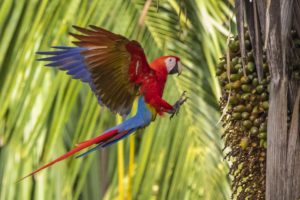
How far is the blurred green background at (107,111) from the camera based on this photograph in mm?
2283

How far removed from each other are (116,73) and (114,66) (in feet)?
0.05

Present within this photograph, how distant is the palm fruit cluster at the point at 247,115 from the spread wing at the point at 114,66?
0.22 meters

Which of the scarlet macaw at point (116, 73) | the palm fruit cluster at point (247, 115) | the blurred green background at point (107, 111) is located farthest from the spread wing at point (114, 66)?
the blurred green background at point (107, 111)

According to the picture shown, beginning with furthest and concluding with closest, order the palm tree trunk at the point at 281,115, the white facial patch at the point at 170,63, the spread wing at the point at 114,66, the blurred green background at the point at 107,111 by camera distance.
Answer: the blurred green background at the point at 107,111
the white facial patch at the point at 170,63
the spread wing at the point at 114,66
the palm tree trunk at the point at 281,115

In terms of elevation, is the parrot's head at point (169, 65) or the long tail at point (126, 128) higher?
the parrot's head at point (169, 65)

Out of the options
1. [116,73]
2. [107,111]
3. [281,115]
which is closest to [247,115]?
[281,115]

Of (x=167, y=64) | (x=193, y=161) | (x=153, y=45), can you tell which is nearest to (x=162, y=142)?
(x=193, y=161)

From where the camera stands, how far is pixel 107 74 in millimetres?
1520

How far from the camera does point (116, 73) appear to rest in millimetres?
1535

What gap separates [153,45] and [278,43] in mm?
1243

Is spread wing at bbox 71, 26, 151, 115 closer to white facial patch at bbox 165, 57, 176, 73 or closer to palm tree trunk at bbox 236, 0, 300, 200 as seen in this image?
white facial patch at bbox 165, 57, 176, 73

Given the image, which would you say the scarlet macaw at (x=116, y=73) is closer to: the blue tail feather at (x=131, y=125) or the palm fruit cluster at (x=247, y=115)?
the blue tail feather at (x=131, y=125)

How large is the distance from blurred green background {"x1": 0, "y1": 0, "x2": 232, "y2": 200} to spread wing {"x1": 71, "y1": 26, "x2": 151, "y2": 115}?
2.11ft

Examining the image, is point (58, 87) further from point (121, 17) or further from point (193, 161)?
point (193, 161)
